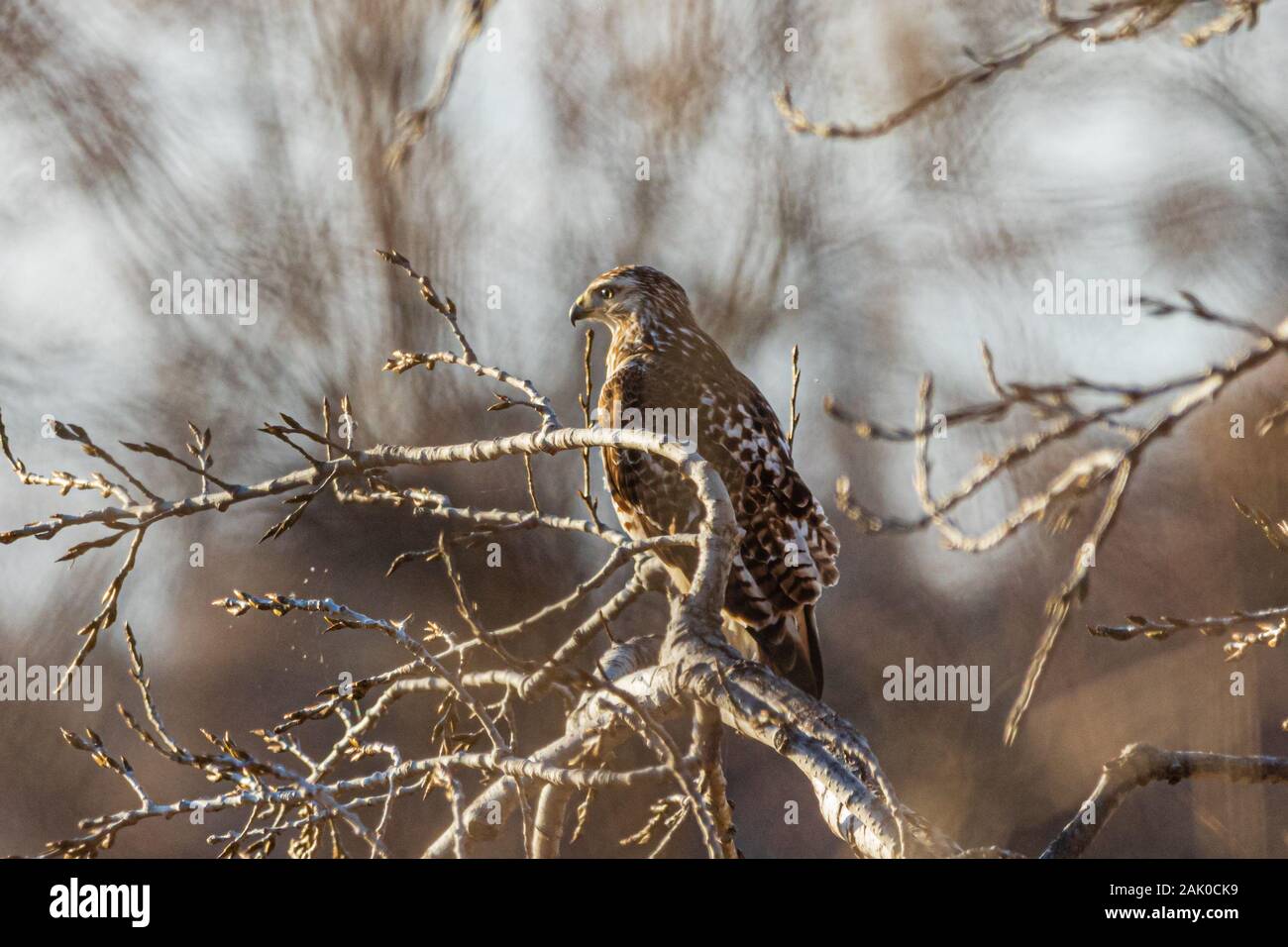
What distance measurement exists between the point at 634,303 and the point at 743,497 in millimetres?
622

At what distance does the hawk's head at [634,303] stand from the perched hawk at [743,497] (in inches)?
6.3

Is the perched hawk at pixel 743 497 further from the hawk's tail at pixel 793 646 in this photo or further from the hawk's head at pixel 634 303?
the hawk's head at pixel 634 303

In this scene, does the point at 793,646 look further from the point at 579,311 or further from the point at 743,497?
the point at 579,311

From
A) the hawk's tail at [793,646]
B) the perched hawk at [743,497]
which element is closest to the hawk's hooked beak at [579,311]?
the perched hawk at [743,497]

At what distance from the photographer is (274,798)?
150 cm

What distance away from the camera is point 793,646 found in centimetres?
Answer: 261

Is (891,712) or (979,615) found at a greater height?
(979,615)

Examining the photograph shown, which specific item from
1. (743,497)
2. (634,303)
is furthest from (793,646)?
(634,303)

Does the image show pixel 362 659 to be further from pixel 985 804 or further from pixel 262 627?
pixel 985 804

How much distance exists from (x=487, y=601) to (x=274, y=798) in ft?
9.19

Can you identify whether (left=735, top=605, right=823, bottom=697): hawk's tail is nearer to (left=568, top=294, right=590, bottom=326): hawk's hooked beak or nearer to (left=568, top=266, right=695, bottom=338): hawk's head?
(left=568, top=266, right=695, bottom=338): hawk's head

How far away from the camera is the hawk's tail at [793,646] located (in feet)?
8.48

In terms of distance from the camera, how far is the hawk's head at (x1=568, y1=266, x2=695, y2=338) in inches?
113
